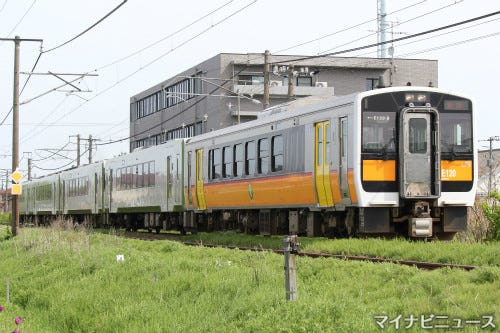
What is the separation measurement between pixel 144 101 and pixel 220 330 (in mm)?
71533

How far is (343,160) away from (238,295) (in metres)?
7.18

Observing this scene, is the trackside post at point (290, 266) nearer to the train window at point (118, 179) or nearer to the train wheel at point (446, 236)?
the train wheel at point (446, 236)

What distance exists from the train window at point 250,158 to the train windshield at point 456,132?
5.84 m

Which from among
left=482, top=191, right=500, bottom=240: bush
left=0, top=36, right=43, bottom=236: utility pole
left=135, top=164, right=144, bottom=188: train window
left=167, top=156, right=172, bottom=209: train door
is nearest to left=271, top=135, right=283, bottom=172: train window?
left=482, top=191, right=500, bottom=240: bush

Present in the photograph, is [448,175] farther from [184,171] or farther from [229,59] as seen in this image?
[229,59]

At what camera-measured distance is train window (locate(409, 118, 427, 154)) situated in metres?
17.2

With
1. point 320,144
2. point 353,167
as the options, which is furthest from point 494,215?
point 320,144

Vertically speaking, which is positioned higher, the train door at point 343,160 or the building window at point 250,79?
the building window at point 250,79

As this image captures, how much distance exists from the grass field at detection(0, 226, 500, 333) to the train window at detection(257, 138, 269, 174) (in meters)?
3.92

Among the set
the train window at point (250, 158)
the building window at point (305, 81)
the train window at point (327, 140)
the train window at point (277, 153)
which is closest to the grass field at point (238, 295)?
the train window at point (327, 140)

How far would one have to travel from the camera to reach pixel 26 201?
62.6m

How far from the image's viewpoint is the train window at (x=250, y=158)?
2173cm

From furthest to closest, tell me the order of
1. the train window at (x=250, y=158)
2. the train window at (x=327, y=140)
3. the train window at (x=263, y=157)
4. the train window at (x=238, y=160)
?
the train window at (x=238, y=160), the train window at (x=250, y=158), the train window at (x=263, y=157), the train window at (x=327, y=140)

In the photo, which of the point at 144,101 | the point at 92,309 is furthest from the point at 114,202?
the point at 144,101
